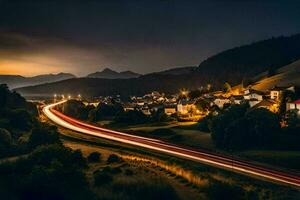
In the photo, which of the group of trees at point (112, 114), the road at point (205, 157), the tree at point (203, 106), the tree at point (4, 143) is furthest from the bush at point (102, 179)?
the tree at point (203, 106)

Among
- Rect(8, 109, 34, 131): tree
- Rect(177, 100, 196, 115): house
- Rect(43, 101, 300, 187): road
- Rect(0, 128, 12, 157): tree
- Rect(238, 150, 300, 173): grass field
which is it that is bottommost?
Rect(238, 150, 300, 173): grass field

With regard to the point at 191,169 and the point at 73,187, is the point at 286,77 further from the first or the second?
the point at 73,187

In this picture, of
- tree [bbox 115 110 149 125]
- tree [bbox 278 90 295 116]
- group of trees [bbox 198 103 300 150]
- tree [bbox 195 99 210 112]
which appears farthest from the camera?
tree [bbox 195 99 210 112]

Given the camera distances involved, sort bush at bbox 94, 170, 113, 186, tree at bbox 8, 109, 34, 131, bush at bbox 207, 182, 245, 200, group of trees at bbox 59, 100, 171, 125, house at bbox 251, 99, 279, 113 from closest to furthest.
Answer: bush at bbox 207, 182, 245, 200 → bush at bbox 94, 170, 113, 186 → tree at bbox 8, 109, 34, 131 → house at bbox 251, 99, 279, 113 → group of trees at bbox 59, 100, 171, 125

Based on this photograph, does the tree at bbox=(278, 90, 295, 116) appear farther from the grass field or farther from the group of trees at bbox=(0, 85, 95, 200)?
the group of trees at bbox=(0, 85, 95, 200)

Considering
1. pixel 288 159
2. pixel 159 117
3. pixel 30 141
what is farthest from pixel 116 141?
pixel 159 117

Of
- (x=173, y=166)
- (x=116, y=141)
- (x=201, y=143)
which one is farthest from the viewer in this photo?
(x=201, y=143)

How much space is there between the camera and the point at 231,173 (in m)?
40.9

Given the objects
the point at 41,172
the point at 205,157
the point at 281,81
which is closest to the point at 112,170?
the point at 41,172

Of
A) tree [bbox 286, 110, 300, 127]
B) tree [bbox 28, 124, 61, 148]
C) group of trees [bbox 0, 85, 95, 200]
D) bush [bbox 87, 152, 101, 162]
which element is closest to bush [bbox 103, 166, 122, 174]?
group of trees [bbox 0, 85, 95, 200]

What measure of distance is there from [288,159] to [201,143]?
20.0 m

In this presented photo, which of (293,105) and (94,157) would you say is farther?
(293,105)

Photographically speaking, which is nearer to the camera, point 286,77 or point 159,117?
point 159,117

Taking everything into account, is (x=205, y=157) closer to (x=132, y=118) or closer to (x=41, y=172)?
(x=41, y=172)
